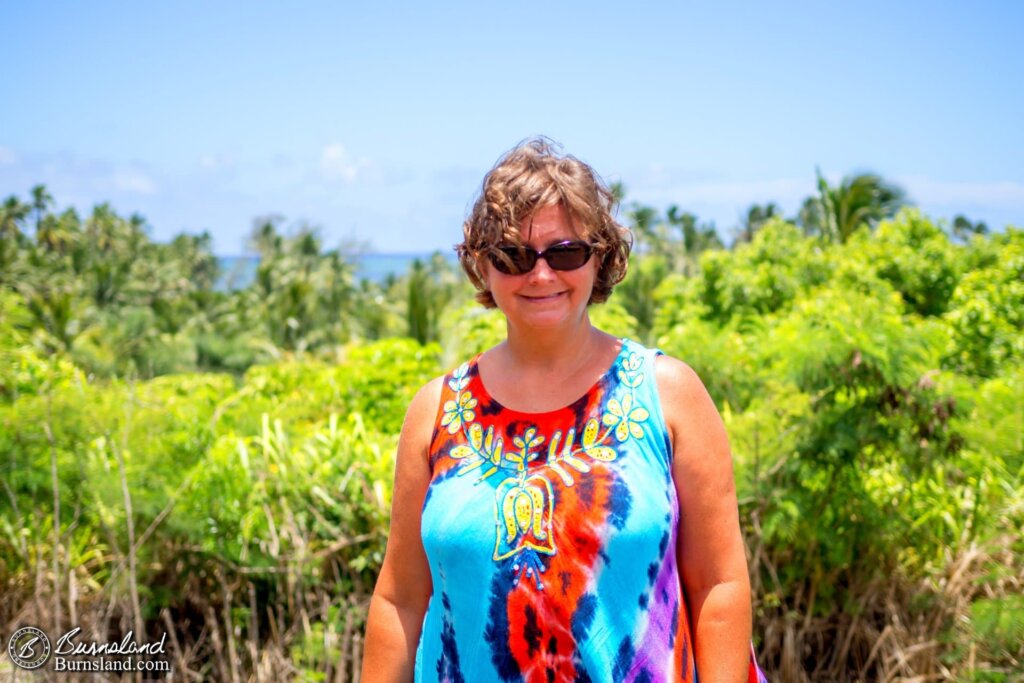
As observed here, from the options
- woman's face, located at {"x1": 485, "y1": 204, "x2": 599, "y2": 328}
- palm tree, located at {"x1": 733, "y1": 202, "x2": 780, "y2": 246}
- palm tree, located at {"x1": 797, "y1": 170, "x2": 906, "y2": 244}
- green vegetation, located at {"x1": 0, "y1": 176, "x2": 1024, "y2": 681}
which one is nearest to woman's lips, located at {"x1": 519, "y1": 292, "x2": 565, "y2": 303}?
woman's face, located at {"x1": 485, "y1": 204, "x2": 599, "y2": 328}

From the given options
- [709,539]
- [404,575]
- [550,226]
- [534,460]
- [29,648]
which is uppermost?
[550,226]

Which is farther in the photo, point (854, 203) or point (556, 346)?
point (854, 203)

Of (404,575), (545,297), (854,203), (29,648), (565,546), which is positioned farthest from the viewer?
(854,203)

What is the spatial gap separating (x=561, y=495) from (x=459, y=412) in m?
0.31

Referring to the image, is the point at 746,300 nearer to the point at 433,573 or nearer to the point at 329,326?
the point at 433,573

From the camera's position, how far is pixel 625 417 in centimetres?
179

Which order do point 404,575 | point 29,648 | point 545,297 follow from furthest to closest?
point 29,648, point 404,575, point 545,297

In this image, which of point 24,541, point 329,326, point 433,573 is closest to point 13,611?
point 24,541

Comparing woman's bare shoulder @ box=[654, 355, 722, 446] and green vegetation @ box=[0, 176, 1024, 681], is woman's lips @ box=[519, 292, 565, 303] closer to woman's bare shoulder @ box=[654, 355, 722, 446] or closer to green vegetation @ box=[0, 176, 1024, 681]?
woman's bare shoulder @ box=[654, 355, 722, 446]

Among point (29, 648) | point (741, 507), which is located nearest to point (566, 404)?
point (741, 507)

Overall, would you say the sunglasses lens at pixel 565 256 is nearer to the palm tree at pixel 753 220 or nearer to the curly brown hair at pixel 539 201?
the curly brown hair at pixel 539 201

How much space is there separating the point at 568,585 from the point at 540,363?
465 mm

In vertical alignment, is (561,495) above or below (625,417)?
below

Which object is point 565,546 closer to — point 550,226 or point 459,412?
point 459,412
